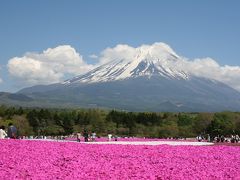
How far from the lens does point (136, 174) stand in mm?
17844

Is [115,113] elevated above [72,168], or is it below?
above

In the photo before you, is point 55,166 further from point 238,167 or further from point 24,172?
point 238,167

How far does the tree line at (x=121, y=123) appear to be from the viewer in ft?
388

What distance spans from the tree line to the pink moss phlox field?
291ft

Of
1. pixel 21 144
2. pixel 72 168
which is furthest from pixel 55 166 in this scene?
pixel 21 144

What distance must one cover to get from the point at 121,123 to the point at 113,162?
112m

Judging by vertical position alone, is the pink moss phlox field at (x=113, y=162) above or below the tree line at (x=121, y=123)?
below

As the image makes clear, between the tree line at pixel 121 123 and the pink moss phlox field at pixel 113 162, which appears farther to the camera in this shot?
the tree line at pixel 121 123

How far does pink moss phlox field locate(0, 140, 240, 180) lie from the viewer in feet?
58.5

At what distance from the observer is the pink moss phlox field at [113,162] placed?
1783 cm

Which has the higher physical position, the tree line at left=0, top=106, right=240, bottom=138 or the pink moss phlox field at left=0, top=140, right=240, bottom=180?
the tree line at left=0, top=106, right=240, bottom=138

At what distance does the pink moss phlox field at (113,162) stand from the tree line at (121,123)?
88.6 metres

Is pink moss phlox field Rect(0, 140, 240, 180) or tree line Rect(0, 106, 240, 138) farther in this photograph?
tree line Rect(0, 106, 240, 138)

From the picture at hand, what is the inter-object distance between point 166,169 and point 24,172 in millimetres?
5517
